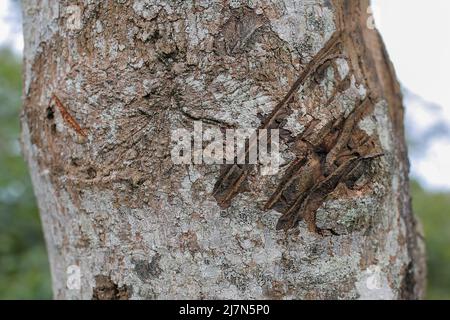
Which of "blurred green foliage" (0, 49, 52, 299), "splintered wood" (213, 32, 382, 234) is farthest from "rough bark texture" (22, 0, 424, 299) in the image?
"blurred green foliage" (0, 49, 52, 299)

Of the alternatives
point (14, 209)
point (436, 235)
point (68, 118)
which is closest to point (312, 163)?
point (68, 118)

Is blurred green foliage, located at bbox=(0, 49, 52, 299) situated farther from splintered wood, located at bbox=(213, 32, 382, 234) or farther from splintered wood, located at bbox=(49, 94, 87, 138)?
splintered wood, located at bbox=(213, 32, 382, 234)

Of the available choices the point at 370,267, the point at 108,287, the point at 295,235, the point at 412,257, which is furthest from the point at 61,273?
the point at 412,257

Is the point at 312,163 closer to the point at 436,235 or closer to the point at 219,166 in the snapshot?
the point at 219,166

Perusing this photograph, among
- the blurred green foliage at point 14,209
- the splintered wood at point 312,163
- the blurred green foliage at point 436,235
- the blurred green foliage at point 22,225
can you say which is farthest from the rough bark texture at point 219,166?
the blurred green foliage at point 436,235

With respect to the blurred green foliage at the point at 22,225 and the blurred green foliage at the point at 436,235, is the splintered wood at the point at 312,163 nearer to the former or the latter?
the blurred green foliage at the point at 22,225
